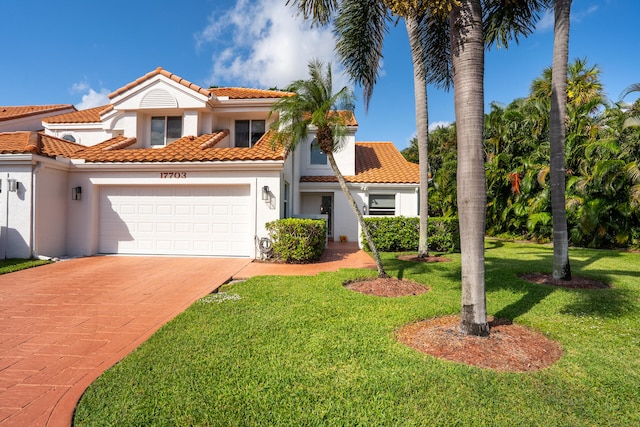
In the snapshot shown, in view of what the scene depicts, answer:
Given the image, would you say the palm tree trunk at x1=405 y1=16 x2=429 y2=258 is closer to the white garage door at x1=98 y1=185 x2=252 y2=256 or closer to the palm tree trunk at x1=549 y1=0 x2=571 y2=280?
the palm tree trunk at x1=549 y1=0 x2=571 y2=280

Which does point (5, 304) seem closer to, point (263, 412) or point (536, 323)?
point (263, 412)

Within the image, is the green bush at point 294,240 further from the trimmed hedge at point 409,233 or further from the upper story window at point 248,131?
the upper story window at point 248,131

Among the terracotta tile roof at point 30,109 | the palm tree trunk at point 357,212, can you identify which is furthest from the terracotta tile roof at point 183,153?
the terracotta tile roof at point 30,109

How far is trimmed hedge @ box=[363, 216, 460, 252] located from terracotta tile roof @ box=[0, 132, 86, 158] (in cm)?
1198

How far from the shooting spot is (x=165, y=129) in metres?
15.0

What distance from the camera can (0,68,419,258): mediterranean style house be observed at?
10.4 meters

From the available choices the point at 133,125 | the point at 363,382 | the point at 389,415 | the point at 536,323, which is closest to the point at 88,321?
the point at 363,382

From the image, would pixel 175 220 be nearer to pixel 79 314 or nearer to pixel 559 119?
pixel 79 314

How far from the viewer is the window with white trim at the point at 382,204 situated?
1767 cm

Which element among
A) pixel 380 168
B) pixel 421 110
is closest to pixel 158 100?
pixel 421 110

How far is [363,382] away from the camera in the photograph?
3.32 metres

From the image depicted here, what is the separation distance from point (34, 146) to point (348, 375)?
12.4m

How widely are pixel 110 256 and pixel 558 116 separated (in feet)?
46.8

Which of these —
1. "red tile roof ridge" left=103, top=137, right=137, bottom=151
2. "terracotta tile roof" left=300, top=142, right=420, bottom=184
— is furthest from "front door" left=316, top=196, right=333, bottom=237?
"red tile roof ridge" left=103, top=137, right=137, bottom=151
